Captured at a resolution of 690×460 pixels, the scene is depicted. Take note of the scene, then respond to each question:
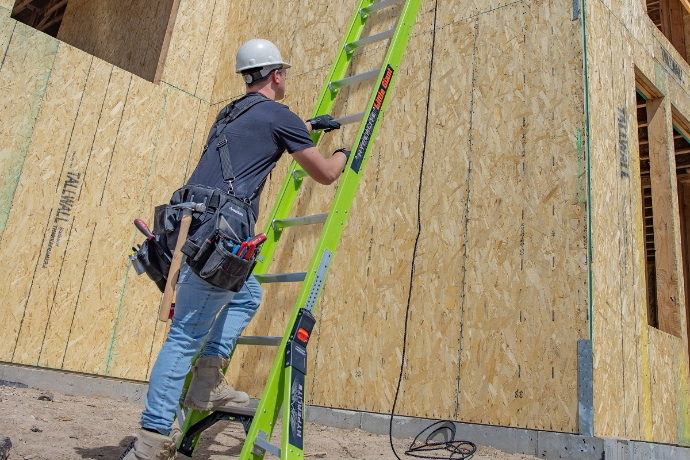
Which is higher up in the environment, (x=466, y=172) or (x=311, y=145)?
(x=466, y=172)

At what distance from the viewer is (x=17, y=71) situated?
5133mm

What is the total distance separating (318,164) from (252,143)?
28cm

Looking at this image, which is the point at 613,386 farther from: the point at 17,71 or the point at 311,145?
the point at 17,71

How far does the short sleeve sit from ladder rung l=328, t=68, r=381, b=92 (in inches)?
32.3

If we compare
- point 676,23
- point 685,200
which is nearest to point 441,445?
point 676,23

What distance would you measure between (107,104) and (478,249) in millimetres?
3758

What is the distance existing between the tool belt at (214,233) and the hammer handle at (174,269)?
30 millimetres

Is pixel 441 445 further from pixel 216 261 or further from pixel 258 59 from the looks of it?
pixel 258 59

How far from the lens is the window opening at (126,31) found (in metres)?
6.46

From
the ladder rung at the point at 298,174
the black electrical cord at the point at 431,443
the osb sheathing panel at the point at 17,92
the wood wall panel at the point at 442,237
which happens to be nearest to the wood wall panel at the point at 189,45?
the osb sheathing panel at the point at 17,92

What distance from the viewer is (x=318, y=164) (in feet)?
8.20

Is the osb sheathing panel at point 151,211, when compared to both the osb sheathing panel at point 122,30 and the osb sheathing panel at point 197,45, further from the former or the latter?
the osb sheathing panel at point 122,30

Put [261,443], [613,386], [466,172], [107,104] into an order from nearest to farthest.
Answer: [261,443]
[613,386]
[466,172]
[107,104]

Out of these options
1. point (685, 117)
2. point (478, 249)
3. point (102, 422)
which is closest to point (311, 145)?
point (478, 249)
